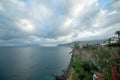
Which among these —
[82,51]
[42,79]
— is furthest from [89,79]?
[42,79]

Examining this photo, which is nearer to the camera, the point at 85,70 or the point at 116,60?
the point at 116,60

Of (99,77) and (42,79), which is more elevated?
(99,77)

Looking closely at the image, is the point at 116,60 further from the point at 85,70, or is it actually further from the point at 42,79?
the point at 42,79

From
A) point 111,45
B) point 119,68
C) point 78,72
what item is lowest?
point 78,72

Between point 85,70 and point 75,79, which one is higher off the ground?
point 85,70

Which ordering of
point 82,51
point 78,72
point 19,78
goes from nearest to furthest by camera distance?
point 78,72 < point 82,51 < point 19,78

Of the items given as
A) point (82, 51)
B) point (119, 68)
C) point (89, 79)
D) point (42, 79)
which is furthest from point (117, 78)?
point (42, 79)

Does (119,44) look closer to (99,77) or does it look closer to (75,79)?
(99,77)

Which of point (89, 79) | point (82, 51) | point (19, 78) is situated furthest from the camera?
point (19, 78)

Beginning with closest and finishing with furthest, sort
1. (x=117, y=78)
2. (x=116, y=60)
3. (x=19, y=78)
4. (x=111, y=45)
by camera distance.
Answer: (x=117, y=78)
(x=116, y=60)
(x=111, y=45)
(x=19, y=78)
